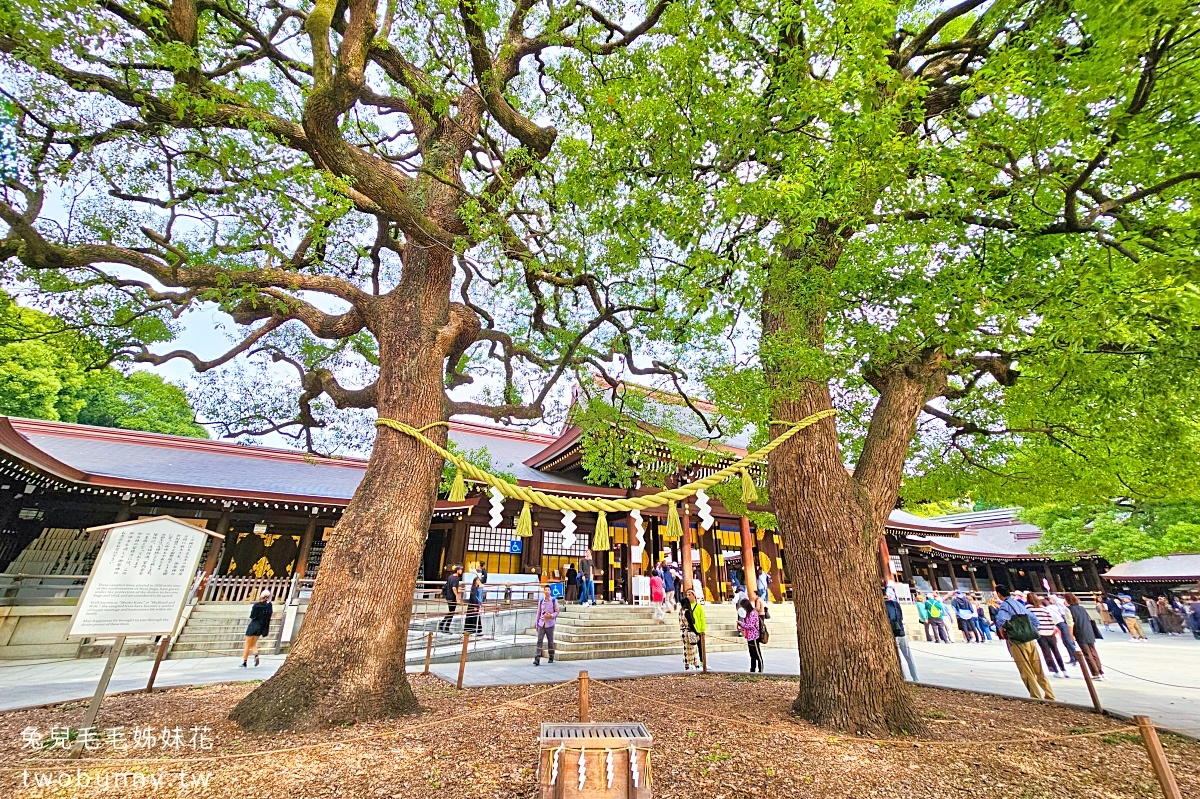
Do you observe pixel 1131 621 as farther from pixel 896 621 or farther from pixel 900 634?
pixel 900 634

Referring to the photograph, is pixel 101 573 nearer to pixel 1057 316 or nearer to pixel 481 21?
pixel 481 21

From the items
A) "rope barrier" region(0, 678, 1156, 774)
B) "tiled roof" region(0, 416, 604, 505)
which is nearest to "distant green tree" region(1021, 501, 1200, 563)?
"rope barrier" region(0, 678, 1156, 774)

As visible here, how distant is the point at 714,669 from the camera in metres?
7.45

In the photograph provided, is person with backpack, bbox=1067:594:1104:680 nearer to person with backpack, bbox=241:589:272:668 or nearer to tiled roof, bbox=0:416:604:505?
tiled roof, bbox=0:416:604:505

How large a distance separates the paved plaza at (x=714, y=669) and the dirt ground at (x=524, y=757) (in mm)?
1154

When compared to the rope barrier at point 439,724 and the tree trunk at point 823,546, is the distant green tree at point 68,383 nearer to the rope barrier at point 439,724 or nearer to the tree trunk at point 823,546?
the rope barrier at point 439,724

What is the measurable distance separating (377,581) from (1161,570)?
27.6m

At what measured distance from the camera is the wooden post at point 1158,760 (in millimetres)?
1992

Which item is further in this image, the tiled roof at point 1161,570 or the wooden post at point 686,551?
the tiled roof at point 1161,570

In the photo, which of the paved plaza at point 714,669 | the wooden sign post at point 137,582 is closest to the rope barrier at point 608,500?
the wooden sign post at point 137,582

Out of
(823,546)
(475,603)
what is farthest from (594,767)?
(475,603)

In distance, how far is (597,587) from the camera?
13.7 metres

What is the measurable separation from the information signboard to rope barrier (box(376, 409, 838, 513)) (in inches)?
81.8

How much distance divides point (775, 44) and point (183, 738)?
7.27m
